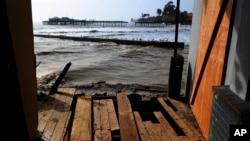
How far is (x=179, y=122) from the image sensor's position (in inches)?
224

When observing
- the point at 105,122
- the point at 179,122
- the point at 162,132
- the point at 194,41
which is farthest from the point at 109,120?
the point at 194,41

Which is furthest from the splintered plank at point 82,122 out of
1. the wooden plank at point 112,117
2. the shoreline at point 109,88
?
the shoreline at point 109,88

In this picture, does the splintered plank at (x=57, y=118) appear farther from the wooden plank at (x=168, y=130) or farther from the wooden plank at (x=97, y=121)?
the wooden plank at (x=168, y=130)

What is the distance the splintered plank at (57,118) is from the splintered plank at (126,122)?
109 centimetres

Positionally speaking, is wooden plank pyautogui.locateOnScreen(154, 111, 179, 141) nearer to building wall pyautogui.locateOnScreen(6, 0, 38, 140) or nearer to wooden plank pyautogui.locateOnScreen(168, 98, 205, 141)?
wooden plank pyautogui.locateOnScreen(168, 98, 205, 141)

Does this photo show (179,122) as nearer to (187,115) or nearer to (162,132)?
(187,115)

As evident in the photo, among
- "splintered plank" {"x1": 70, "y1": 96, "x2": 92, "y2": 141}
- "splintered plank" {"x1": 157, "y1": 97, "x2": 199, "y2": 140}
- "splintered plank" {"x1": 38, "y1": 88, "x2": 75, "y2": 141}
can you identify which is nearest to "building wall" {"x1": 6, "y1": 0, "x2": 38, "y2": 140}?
"splintered plank" {"x1": 38, "y1": 88, "x2": 75, "y2": 141}

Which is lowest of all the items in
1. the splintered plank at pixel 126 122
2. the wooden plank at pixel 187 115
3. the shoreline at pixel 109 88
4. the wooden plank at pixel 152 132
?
the shoreline at pixel 109 88

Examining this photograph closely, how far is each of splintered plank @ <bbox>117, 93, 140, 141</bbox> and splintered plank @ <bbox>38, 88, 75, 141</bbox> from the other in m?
1.09

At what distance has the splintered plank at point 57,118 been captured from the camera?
15.9 ft

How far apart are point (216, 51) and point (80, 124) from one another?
290 centimetres

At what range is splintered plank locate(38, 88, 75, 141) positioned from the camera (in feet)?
15.9

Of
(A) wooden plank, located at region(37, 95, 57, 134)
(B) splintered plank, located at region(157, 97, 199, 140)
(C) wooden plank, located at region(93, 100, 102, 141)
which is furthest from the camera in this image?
(A) wooden plank, located at region(37, 95, 57, 134)

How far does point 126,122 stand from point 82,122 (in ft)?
2.90
